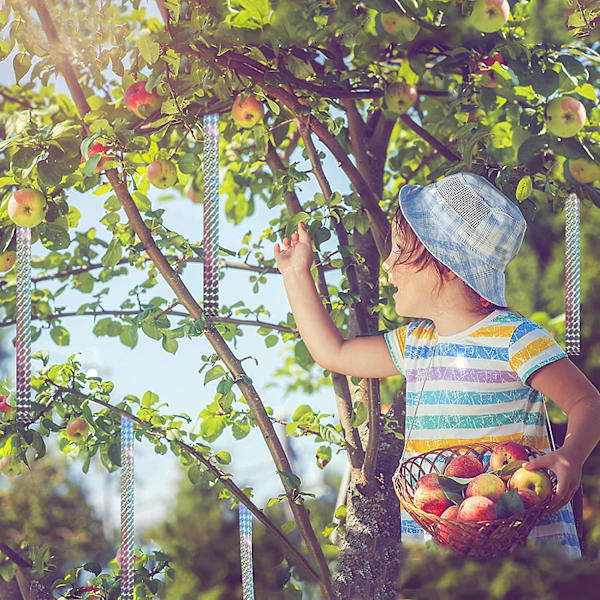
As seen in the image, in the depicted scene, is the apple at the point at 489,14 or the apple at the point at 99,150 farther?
the apple at the point at 489,14

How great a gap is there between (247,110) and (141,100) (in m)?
0.23

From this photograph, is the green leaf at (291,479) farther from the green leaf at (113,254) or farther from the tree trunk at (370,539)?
the green leaf at (113,254)

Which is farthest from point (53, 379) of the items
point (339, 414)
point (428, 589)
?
point (428, 589)

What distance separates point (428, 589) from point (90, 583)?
131 cm

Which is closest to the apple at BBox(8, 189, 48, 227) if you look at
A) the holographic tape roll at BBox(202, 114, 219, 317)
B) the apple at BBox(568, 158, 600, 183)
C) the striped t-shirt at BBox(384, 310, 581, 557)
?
the holographic tape roll at BBox(202, 114, 219, 317)

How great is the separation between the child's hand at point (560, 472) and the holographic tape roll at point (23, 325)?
100cm

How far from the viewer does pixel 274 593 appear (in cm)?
208

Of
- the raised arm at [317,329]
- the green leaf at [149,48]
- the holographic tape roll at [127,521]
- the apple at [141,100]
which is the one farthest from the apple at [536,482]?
the apple at [141,100]

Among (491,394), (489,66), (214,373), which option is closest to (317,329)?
(214,373)

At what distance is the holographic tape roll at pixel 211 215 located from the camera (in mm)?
1586

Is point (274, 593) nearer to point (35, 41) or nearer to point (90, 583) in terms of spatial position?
point (90, 583)

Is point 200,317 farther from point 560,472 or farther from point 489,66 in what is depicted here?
point 489,66

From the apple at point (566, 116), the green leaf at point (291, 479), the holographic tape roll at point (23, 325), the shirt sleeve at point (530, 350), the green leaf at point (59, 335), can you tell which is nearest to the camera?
the shirt sleeve at point (530, 350)

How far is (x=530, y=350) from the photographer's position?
142cm
